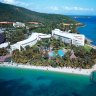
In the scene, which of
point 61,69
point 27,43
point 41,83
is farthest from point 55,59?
point 27,43

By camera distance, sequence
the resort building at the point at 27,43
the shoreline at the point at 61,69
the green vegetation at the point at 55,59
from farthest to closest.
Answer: the resort building at the point at 27,43 < the green vegetation at the point at 55,59 < the shoreline at the point at 61,69

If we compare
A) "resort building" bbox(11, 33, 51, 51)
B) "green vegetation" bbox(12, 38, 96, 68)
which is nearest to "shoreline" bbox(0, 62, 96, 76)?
"green vegetation" bbox(12, 38, 96, 68)

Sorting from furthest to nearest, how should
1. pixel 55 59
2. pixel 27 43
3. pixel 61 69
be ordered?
pixel 27 43 < pixel 55 59 < pixel 61 69

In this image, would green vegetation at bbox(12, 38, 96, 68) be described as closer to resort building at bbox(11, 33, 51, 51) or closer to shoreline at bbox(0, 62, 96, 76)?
shoreline at bbox(0, 62, 96, 76)

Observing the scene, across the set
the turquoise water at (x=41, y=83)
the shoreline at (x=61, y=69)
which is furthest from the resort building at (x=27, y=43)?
the turquoise water at (x=41, y=83)

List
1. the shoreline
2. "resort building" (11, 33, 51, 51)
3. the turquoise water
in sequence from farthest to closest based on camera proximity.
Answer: "resort building" (11, 33, 51, 51) → the shoreline → the turquoise water

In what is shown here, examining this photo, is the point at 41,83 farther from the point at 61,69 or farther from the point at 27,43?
the point at 27,43

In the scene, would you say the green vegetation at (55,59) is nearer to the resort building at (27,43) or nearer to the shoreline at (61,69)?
the shoreline at (61,69)

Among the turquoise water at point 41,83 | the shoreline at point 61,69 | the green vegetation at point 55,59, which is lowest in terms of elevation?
the turquoise water at point 41,83

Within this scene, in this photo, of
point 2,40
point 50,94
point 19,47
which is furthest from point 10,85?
point 2,40
